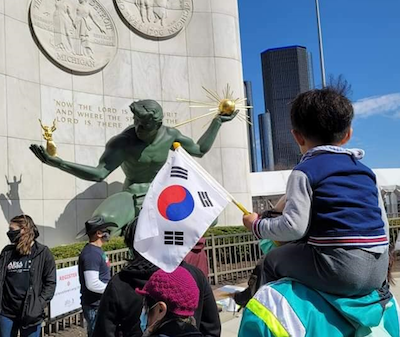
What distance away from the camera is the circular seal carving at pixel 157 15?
10.6m

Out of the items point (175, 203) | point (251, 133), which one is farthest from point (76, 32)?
point (251, 133)

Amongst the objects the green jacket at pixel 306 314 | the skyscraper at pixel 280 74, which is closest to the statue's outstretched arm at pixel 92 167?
the green jacket at pixel 306 314

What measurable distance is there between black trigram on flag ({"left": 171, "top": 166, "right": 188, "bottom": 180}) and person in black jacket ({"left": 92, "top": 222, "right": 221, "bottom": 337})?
540 millimetres

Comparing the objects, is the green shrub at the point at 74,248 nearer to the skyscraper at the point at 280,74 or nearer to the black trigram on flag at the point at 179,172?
the black trigram on flag at the point at 179,172

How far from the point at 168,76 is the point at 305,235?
9.90m

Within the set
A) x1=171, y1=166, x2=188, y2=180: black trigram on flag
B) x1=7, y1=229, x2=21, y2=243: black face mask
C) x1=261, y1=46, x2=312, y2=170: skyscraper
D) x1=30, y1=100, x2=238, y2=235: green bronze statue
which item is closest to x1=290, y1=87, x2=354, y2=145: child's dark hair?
x1=171, y1=166, x2=188, y2=180: black trigram on flag

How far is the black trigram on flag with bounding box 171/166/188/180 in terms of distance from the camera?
2.06m

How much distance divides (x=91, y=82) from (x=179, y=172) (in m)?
8.39

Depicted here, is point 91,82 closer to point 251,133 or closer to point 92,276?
point 92,276

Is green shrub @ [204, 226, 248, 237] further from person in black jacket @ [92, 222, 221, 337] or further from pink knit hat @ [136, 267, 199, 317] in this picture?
pink knit hat @ [136, 267, 199, 317]

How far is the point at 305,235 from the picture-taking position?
1503 mm

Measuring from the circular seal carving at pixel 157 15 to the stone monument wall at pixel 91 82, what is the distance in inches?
1.0

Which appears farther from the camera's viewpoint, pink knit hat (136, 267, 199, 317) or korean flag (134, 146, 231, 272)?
korean flag (134, 146, 231, 272)

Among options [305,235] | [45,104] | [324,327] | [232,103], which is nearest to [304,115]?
[305,235]
